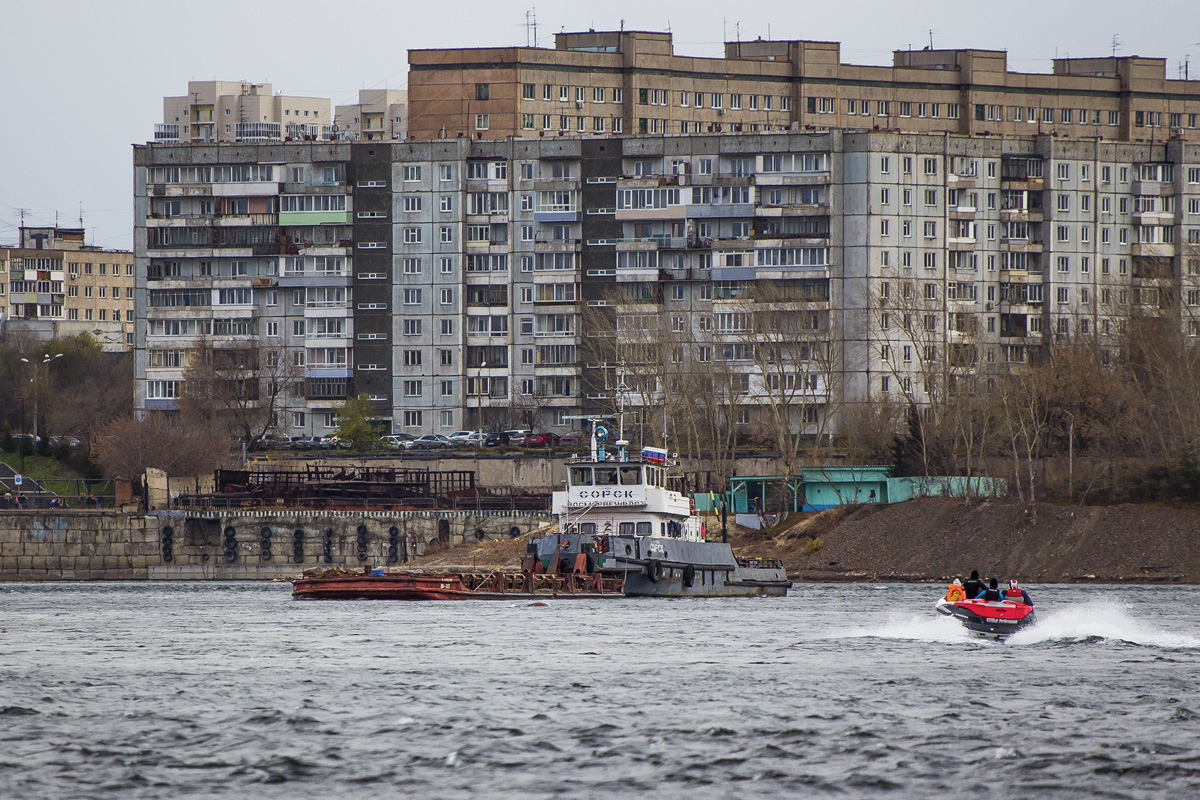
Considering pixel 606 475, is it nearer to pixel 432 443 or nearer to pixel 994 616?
pixel 994 616

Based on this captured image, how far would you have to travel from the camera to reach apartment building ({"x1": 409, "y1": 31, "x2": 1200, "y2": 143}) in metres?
155

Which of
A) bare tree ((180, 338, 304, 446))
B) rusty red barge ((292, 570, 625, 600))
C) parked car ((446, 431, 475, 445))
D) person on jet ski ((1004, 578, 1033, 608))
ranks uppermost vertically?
bare tree ((180, 338, 304, 446))

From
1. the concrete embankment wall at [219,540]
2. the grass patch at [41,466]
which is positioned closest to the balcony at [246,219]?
the grass patch at [41,466]

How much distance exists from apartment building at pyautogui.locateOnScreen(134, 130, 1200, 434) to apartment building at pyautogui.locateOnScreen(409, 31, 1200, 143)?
47.7 feet

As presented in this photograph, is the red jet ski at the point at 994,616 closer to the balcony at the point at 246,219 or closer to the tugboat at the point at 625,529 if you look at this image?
the tugboat at the point at 625,529

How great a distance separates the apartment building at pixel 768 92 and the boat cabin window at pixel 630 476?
92720 mm

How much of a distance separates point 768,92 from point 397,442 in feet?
207

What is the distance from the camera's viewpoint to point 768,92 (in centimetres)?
16662

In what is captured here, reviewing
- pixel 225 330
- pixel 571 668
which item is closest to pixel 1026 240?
pixel 225 330

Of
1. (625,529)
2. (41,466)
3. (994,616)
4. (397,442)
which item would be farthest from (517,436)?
(994,616)

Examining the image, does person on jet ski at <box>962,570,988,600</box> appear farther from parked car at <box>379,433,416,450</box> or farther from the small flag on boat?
parked car at <box>379,433,416,450</box>

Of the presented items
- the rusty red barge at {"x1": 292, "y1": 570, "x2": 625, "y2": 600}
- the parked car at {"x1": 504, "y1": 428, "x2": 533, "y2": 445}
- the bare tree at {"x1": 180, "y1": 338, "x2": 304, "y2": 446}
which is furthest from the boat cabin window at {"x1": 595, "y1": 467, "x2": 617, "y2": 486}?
the bare tree at {"x1": 180, "y1": 338, "x2": 304, "y2": 446}

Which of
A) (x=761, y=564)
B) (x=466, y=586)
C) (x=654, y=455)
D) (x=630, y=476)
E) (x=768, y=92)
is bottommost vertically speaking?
(x=466, y=586)

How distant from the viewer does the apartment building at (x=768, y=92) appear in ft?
509
